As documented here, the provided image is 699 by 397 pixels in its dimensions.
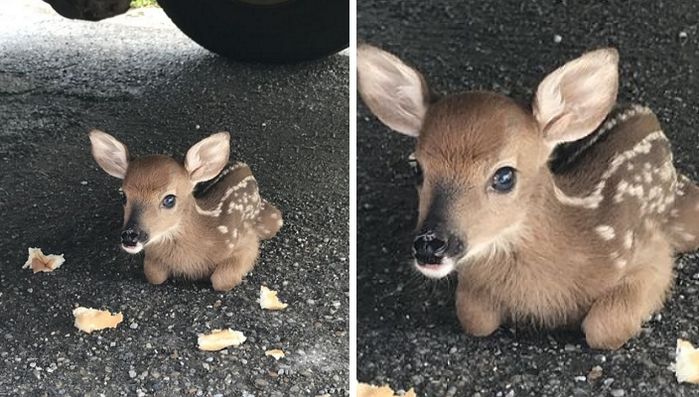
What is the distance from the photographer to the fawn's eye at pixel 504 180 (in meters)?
0.67

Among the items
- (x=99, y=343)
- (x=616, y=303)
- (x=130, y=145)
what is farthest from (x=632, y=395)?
(x=130, y=145)

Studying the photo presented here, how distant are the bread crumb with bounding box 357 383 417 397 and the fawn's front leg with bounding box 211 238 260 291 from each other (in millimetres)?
267

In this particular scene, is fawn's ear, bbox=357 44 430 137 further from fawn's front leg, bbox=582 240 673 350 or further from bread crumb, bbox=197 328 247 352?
bread crumb, bbox=197 328 247 352

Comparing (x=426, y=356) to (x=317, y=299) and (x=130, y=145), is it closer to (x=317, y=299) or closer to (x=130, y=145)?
(x=317, y=299)

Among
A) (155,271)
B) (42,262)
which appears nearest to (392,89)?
(155,271)

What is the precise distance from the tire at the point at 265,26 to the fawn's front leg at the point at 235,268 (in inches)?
15.1

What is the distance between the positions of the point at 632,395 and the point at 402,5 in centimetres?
38

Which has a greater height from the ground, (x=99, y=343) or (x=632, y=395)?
(x=632, y=395)

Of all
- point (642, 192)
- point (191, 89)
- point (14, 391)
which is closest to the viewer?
point (642, 192)

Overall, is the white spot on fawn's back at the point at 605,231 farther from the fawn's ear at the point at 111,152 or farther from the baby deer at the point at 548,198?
the fawn's ear at the point at 111,152

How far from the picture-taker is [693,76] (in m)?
0.74

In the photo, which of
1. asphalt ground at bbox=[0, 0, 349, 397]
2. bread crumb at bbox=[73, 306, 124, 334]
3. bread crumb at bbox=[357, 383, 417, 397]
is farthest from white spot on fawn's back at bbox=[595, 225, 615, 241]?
bread crumb at bbox=[73, 306, 124, 334]

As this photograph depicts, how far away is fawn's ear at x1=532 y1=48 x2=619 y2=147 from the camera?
2.20 feet

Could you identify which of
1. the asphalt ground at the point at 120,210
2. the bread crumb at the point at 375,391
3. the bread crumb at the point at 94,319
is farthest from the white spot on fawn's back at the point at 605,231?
the bread crumb at the point at 94,319
